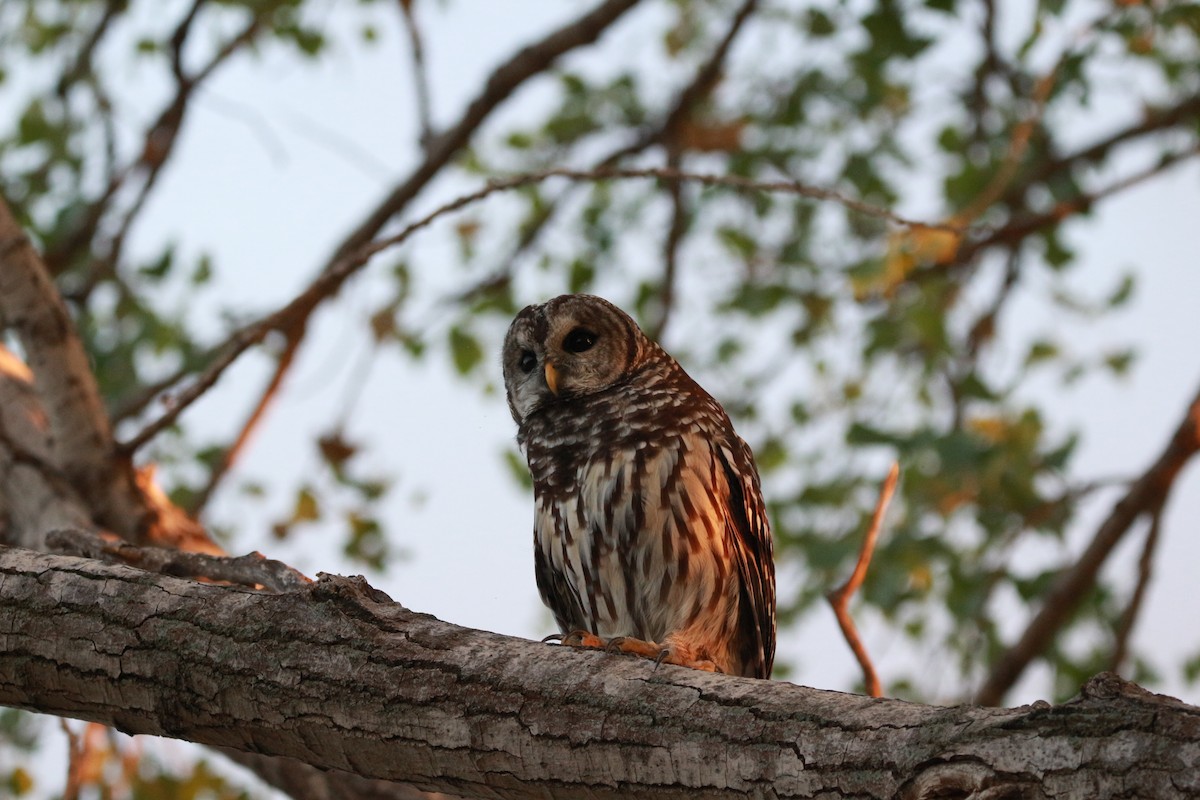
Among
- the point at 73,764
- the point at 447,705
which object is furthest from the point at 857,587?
the point at 73,764

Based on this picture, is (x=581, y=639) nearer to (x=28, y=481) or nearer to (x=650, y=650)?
(x=650, y=650)

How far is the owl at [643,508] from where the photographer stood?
3.08 metres

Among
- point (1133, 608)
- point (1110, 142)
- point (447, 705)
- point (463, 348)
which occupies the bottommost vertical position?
point (447, 705)

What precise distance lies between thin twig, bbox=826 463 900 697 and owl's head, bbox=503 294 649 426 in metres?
1.19

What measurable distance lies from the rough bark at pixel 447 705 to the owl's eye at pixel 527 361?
1733 millimetres

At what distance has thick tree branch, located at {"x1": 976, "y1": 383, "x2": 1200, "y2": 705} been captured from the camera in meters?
4.21

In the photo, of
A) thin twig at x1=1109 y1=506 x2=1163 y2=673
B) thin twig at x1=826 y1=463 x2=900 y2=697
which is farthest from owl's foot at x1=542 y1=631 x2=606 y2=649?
thin twig at x1=1109 y1=506 x2=1163 y2=673

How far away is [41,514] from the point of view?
3092 millimetres

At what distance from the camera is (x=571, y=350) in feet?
11.9

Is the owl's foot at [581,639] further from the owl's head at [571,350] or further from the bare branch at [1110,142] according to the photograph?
the bare branch at [1110,142]

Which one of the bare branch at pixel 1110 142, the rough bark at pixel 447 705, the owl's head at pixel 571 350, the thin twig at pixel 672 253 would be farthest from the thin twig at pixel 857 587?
the bare branch at pixel 1110 142

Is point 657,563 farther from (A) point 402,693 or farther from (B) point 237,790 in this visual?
(B) point 237,790

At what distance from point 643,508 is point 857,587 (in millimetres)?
677

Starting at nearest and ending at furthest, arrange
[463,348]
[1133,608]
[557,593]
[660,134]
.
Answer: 1. [557,593]
2. [1133,608]
3. [660,134]
4. [463,348]
